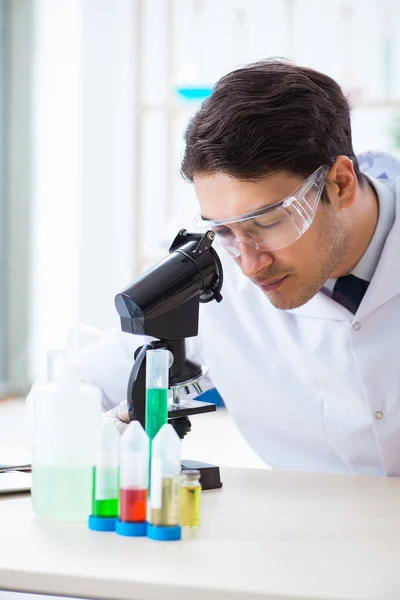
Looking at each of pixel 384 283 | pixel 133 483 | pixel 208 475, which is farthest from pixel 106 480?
pixel 384 283

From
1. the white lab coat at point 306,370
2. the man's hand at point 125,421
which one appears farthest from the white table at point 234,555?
the white lab coat at point 306,370

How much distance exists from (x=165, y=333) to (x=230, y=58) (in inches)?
124

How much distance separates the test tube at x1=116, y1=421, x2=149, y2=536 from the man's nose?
57cm

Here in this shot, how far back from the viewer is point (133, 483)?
3.27 ft

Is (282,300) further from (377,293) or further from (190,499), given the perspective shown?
(190,499)

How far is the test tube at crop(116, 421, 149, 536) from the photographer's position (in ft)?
3.28

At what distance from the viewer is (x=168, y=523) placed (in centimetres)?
99

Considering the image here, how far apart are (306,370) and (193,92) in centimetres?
241

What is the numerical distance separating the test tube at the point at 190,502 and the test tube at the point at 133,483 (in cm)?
5

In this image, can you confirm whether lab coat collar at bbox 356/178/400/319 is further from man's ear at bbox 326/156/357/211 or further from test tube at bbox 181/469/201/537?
test tube at bbox 181/469/201/537

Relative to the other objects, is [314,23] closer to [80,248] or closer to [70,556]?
[80,248]

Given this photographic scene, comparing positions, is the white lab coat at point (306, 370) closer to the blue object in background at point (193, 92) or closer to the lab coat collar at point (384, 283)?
the lab coat collar at point (384, 283)

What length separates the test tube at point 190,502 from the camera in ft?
3.38

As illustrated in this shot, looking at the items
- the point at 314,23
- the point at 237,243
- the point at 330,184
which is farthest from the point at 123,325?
the point at 314,23
